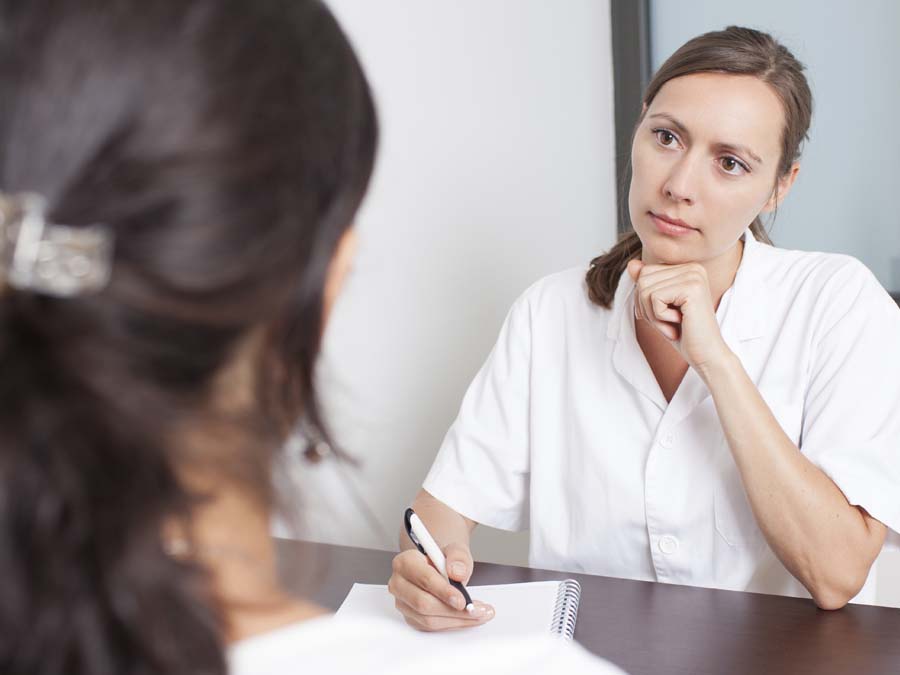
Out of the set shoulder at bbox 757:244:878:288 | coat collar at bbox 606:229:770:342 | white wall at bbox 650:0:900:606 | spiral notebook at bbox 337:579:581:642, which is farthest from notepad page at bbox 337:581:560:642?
white wall at bbox 650:0:900:606

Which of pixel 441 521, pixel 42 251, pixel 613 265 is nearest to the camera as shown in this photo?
pixel 42 251

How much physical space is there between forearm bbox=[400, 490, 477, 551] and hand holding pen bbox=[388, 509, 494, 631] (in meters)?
0.24

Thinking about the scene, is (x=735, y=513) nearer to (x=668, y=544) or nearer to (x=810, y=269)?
(x=668, y=544)

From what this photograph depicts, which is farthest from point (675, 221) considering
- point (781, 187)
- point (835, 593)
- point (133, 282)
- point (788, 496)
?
point (133, 282)

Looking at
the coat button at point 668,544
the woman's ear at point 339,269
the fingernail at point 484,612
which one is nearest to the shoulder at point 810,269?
the coat button at point 668,544

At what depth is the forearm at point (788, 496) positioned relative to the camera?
1395mm

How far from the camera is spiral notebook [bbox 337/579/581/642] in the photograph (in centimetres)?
121

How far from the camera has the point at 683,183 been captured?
60.9 inches

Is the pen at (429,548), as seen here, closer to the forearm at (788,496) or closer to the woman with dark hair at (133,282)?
the forearm at (788,496)

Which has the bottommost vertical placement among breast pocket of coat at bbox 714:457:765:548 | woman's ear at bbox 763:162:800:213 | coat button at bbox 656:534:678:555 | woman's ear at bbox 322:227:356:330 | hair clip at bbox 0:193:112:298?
coat button at bbox 656:534:678:555

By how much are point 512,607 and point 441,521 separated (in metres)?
→ 0.39

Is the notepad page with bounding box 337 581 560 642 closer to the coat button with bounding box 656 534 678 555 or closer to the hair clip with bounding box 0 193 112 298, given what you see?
the coat button with bounding box 656 534 678 555

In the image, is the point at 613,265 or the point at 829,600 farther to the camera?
the point at 613,265

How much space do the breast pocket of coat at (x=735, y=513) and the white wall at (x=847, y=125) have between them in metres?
0.96
